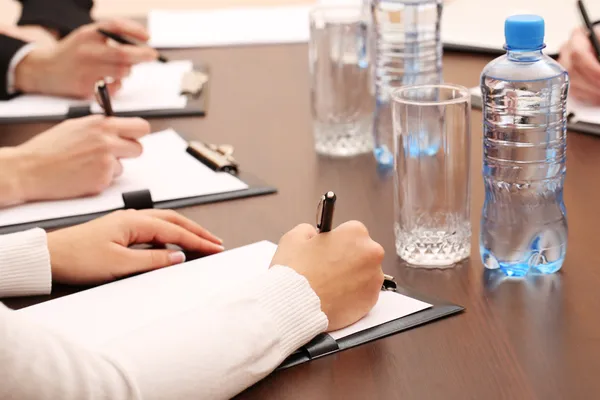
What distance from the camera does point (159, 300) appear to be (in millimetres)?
975

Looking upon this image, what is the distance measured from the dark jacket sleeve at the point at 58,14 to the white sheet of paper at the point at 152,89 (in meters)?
0.26

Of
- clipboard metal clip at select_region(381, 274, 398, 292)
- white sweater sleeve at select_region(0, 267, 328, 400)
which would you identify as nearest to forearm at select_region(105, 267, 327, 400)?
white sweater sleeve at select_region(0, 267, 328, 400)

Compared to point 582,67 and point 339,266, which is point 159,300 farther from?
point 582,67

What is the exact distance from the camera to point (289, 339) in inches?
33.4

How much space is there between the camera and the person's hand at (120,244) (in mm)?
1049

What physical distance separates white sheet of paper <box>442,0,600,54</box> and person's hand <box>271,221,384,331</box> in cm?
108

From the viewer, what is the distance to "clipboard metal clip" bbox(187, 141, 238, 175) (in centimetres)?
138

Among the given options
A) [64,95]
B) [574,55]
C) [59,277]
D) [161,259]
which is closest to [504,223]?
[161,259]

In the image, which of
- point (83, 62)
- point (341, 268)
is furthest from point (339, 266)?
point (83, 62)

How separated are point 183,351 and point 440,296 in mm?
294

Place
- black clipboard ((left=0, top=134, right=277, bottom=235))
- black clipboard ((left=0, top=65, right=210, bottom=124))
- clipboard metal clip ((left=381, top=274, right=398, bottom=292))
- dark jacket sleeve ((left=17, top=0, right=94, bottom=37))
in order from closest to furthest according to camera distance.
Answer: clipboard metal clip ((left=381, top=274, right=398, bottom=292))
black clipboard ((left=0, top=134, right=277, bottom=235))
black clipboard ((left=0, top=65, right=210, bottom=124))
dark jacket sleeve ((left=17, top=0, right=94, bottom=37))

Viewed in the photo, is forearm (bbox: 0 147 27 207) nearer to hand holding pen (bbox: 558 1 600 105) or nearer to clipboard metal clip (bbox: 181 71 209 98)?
clipboard metal clip (bbox: 181 71 209 98)

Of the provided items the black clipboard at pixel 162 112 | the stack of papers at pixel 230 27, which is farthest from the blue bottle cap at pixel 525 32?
the stack of papers at pixel 230 27

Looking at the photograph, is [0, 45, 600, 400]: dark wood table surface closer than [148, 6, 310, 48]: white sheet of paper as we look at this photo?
Yes
